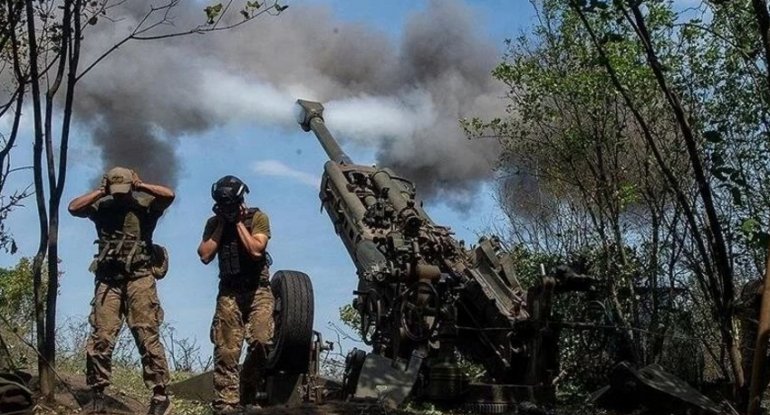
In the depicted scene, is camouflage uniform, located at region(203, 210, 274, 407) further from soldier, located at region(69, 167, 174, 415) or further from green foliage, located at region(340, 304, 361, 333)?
green foliage, located at region(340, 304, 361, 333)

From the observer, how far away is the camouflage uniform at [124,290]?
292 inches

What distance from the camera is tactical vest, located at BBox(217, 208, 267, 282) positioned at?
7.85 metres

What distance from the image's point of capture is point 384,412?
6.40 m

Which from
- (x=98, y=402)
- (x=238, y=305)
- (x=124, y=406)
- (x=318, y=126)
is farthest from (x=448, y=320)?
(x=318, y=126)

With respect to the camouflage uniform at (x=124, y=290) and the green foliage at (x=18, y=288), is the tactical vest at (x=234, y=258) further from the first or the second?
the green foliage at (x=18, y=288)

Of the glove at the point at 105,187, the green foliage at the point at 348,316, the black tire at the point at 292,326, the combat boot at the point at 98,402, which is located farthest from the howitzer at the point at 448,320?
the green foliage at the point at 348,316

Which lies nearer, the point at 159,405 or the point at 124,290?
the point at 159,405

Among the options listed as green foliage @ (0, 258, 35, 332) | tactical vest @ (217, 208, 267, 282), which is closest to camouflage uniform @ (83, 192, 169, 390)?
tactical vest @ (217, 208, 267, 282)

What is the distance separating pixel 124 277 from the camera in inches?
299

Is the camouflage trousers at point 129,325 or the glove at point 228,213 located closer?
the camouflage trousers at point 129,325

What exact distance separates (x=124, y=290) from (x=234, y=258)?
788mm

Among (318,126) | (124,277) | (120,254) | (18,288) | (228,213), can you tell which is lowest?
(124,277)

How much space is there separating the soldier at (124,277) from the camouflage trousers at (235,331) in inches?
15.7

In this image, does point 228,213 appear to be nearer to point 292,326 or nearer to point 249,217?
point 249,217
